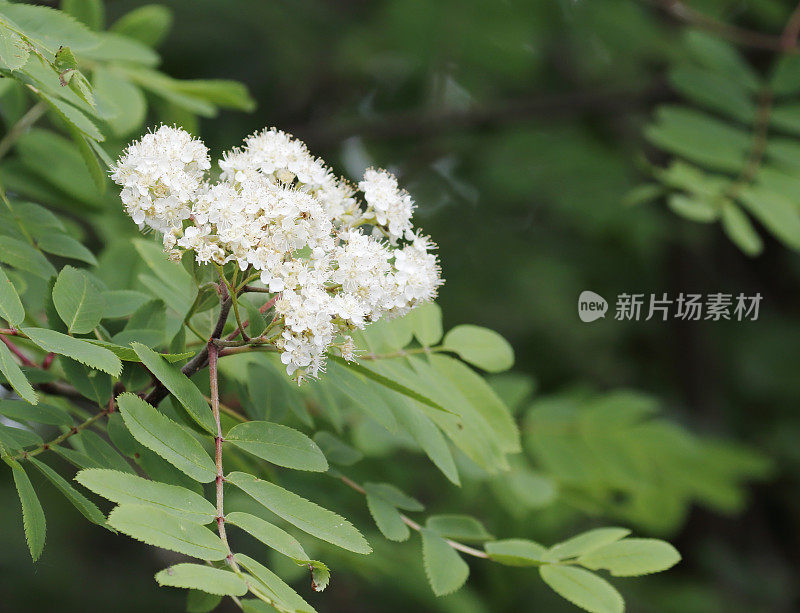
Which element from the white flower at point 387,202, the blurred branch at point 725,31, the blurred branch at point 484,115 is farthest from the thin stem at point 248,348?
the blurred branch at point 484,115

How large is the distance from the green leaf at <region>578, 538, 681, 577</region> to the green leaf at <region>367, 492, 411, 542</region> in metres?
0.35

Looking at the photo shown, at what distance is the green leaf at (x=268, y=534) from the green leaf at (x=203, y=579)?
13 centimetres

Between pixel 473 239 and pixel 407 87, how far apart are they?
3.37 feet

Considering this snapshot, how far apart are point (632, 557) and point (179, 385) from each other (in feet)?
3.01

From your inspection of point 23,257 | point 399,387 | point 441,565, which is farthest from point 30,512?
point 441,565

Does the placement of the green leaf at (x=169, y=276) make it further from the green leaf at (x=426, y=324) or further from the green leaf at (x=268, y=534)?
the green leaf at (x=268, y=534)

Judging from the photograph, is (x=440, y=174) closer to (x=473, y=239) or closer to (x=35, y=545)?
(x=473, y=239)

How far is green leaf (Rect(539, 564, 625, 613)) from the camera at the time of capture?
1549mm

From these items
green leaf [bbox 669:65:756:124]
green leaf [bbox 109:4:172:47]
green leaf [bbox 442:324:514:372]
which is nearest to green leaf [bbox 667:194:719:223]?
green leaf [bbox 669:65:756:124]

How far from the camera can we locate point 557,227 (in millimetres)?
5172

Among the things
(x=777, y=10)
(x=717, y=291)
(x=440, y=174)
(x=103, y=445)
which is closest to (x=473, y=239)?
(x=440, y=174)

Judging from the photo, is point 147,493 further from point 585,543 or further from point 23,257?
point 585,543

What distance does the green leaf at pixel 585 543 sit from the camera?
1690mm

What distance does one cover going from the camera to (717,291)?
16.4 ft
